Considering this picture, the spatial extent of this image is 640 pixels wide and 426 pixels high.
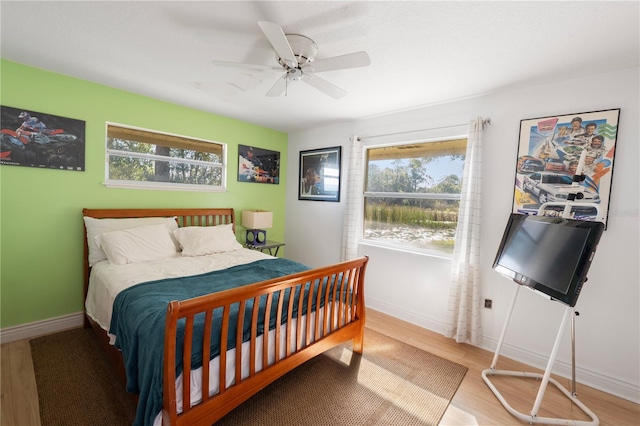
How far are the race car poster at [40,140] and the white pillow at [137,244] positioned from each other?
31.1 inches

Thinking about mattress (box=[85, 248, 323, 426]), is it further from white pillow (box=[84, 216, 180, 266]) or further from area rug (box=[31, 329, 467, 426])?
area rug (box=[31, 329, 467, 426])

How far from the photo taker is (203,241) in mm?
3066

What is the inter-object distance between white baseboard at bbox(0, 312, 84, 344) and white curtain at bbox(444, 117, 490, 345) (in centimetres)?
377

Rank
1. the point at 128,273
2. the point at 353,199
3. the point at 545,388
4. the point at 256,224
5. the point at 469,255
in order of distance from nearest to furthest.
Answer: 1. the point at 545,388
2. the point at 128,273
3. the point at 469,255
4. the point at 353,199
5. the point at 256,224

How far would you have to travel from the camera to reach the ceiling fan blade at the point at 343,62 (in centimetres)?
163

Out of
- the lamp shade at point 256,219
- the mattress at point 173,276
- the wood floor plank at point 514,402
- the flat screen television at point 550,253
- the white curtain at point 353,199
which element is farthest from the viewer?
the lamp shade at point 256,219

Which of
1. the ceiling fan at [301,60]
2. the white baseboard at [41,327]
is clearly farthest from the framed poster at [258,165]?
the white baseboard at [41,327]

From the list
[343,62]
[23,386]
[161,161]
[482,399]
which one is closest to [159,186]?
[161,161]

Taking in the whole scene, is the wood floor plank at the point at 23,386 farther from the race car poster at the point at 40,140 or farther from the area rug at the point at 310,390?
the race car poster at the point at 40,140

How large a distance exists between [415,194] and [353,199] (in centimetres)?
77

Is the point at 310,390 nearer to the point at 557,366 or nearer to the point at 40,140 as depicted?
the point at 557,366

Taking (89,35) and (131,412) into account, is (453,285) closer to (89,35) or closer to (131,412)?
(131,412)

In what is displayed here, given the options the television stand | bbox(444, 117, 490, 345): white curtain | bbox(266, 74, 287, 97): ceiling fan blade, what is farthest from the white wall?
bbox(266, 74, 287, 97): ceiling fan blade

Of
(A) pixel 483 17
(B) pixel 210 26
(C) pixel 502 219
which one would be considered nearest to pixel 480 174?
(C) pixel 502 219
